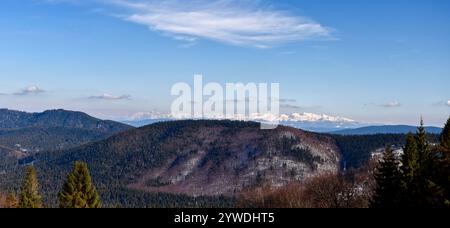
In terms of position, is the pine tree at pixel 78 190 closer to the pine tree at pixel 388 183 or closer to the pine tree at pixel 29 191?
the pine tree at pixel 29 191

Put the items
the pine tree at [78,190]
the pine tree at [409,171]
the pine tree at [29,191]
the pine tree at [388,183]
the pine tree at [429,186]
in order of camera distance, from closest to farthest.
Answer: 1. the pine tree at [429,186]
2. the pine tree at [409,171]
3. the pine tree at [388,183]
4. the pine tree at [78,190]
5. the pine tree at [29,191]

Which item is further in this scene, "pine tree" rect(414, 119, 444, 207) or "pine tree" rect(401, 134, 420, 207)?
"pine tree" rect(401, 134, 420, 207)

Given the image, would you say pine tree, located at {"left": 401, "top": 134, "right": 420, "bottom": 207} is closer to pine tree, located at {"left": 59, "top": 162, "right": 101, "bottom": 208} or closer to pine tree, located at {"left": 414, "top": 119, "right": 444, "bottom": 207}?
pine tree, located at {"left": 414, "top": 119, "right": 444, "bottom": 207}

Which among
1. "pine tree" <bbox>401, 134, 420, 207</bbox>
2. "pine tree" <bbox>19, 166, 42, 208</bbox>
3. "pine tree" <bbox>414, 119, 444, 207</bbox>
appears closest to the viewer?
"pine tree" <bbox>414, 119, 444, 207</bbox>

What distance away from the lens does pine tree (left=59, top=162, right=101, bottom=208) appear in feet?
202

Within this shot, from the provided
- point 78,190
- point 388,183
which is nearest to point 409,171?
point 388,183

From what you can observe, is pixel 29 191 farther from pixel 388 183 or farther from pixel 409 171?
pixel 409 171

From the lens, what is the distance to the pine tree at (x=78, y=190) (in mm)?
61469

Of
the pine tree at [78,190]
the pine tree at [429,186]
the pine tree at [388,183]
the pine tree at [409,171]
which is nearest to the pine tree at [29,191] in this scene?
the pine tree at [78,190]

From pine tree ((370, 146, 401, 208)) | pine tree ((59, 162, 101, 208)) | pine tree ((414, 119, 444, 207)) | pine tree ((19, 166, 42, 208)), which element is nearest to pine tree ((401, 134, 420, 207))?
pine tree ((370, 146, 401, 208))

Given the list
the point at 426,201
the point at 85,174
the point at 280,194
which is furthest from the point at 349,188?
the point at 426,201
